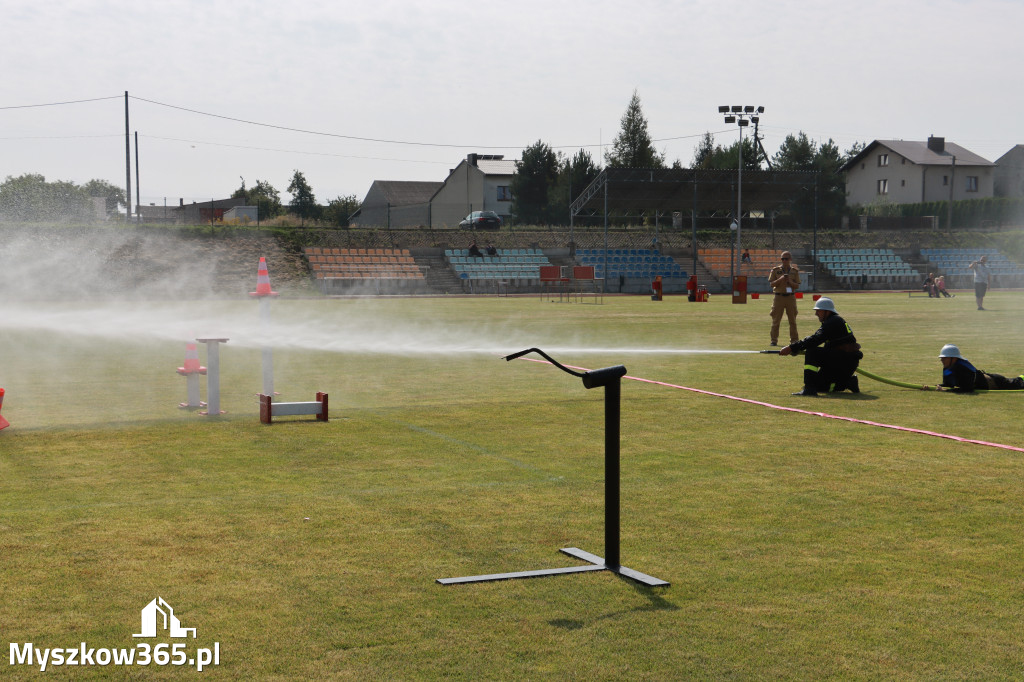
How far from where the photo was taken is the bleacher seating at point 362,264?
2408 inches

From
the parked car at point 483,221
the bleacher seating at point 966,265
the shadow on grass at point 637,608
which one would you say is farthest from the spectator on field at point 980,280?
the parked car at point 483,221

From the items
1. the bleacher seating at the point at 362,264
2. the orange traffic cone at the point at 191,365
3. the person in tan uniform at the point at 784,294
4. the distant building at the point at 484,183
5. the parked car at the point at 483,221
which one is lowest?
the orange traffic cone at the point at 191,365

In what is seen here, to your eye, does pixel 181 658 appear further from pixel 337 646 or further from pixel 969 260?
pixel 969 260

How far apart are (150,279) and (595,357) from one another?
3906 cm

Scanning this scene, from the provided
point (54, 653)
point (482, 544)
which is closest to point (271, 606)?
point (54, 653)

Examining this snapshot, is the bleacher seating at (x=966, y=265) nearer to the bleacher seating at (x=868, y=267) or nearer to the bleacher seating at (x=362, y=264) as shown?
the bleacher seating at (x=868, y=267)

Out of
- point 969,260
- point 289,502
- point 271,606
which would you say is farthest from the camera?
point 969,260

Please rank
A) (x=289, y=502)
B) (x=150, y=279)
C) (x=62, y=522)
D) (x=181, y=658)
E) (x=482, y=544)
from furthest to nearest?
(x=150, y=279), (x=289, y=502), (x=62, y=522), (x=482, y=544), (x=181, y=658)

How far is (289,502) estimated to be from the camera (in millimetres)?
7543

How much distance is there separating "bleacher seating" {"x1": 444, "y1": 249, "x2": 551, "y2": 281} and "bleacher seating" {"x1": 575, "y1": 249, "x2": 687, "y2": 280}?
11.3 ft

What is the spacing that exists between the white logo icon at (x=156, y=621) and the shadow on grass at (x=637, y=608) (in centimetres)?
182

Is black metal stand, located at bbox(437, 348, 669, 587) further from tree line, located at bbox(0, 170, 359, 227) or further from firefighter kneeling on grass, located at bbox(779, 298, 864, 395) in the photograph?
tree line, located at bbox(0, 170, 359, 227)

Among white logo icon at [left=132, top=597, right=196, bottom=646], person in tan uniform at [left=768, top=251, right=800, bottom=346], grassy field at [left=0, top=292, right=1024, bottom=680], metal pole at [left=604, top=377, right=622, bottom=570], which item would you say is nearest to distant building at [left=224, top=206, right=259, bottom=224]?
person in tan uniform at [left=768, top=251, right=800, bottom=346]

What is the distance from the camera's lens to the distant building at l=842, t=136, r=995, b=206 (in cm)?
10125
